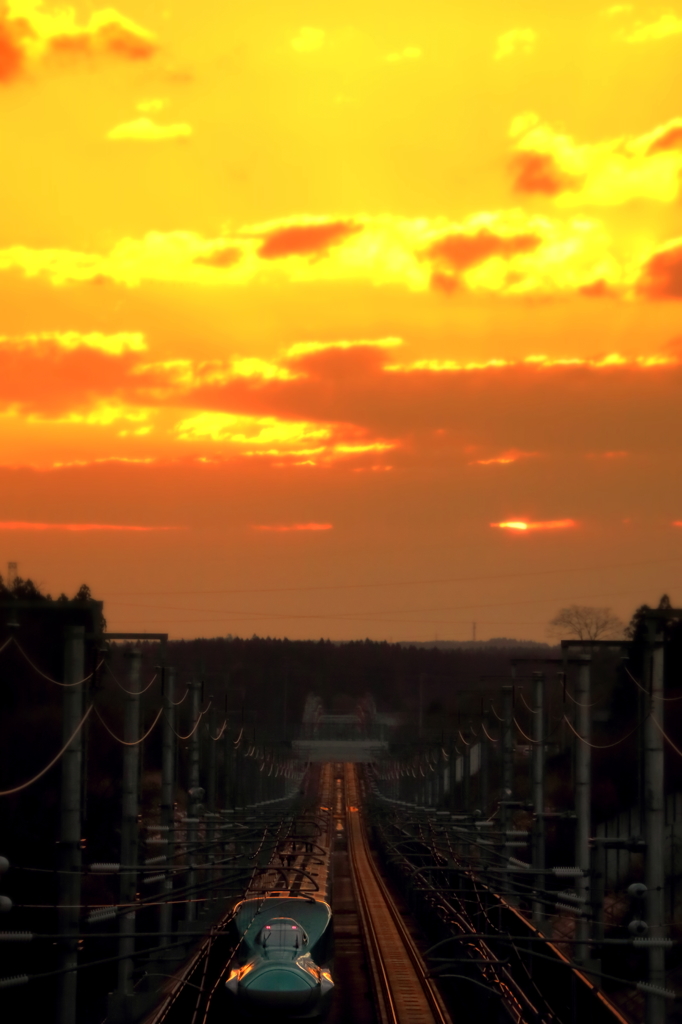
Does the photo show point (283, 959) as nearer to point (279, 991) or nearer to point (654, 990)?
point (279, 991)

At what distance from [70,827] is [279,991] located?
6.19 m

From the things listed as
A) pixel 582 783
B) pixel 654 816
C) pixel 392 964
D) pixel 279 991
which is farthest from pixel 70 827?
pixel 392 964

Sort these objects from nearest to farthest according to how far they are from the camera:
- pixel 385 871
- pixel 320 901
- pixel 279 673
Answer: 1. pixel 320 901
2. pixel 385 871
3. pixel 279 673

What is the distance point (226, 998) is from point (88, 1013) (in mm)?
23169

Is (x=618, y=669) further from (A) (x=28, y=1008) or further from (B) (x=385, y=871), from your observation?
(A) (x=28, y=1008)

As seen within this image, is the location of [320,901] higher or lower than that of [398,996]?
higher

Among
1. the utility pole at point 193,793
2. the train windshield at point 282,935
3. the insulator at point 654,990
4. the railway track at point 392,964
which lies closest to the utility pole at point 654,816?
the insulator at point 654,990

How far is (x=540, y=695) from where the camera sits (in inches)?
1385

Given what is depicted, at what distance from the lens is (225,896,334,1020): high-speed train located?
25.8 m

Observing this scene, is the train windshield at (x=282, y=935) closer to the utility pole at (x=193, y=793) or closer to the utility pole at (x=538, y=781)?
the utility pole at (x=538, y=781)

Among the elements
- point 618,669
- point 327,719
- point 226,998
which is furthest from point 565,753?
point 327,719

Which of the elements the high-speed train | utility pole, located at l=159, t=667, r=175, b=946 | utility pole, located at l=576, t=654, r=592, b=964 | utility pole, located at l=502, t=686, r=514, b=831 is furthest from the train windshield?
utility pole, located at l=502, t=686, r=514, b=831

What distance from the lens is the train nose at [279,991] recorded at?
25.8 metres

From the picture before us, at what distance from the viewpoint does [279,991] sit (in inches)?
1017
